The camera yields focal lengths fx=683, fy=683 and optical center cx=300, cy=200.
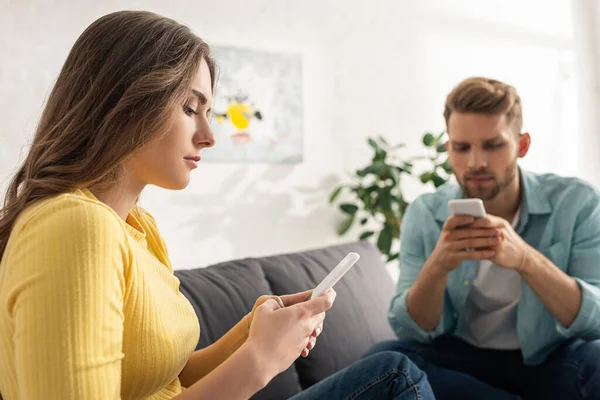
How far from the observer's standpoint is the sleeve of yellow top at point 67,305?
2.77ft

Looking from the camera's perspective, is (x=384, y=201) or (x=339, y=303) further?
(x=384, y=201)

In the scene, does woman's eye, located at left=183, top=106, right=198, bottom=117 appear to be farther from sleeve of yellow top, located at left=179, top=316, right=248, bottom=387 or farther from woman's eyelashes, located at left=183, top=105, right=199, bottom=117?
sleeve of yellow top, located at left=179, top=316, right=248, bottom=387

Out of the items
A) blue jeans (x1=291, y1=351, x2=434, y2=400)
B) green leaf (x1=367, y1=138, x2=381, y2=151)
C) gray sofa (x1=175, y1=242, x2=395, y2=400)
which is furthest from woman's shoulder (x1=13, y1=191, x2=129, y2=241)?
green leaf (x1=367, y1=138, x2=381, y2=151)

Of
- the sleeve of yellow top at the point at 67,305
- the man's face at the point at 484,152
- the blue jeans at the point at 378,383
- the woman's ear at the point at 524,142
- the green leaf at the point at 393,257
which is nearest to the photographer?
the sleeve of yellow top at the point at 67,305

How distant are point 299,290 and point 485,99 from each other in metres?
0.83

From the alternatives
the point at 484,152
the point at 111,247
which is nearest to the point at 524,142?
the point at 484,152

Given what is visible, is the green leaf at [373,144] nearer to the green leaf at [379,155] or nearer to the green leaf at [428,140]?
the green leaf at [379,155]

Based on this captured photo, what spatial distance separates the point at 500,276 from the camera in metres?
2.10

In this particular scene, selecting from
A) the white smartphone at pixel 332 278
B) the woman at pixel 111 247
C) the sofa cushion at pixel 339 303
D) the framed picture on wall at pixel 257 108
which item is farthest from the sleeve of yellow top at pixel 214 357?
the framed picture on wall at pixel 257 108

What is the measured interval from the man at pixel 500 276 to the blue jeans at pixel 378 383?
580 mm

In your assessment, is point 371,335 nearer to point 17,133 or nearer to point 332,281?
point 332,281

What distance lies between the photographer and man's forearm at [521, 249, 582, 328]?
190 cm

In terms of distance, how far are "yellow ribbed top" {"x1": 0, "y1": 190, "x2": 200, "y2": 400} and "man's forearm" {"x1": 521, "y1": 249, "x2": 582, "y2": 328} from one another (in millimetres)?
1221

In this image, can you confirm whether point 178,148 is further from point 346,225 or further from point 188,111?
point 346,225
